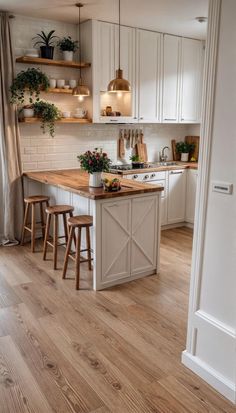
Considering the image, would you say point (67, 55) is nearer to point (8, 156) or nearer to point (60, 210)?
point (8, 156)

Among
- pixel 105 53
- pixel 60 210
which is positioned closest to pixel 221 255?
pixel 60 210

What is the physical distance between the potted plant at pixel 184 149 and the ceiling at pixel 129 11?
177cm

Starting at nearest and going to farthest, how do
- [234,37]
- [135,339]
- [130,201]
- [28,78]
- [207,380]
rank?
[234,37] → [207,380] → [135,339] → [130,201] → [28,78]

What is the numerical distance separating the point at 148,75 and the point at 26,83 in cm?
175

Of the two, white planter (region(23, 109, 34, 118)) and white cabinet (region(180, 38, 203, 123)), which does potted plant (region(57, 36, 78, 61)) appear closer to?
white planter (region(23, 109, 34, 118))

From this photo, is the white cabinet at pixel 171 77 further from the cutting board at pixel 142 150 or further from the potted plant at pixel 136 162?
the potted plant at pixel 136 162

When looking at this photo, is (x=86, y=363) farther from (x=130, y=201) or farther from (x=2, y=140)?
(x=2, y=140)

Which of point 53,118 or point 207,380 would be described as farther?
point 53,118

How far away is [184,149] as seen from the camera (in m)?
5.88

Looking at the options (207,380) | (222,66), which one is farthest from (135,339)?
(222,66)

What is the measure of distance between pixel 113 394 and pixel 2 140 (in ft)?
10.4

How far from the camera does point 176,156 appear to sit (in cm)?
600

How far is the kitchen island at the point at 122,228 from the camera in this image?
329 centimetres

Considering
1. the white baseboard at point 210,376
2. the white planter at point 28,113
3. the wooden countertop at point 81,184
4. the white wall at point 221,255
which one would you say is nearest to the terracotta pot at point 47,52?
the white planter at point 28,113
